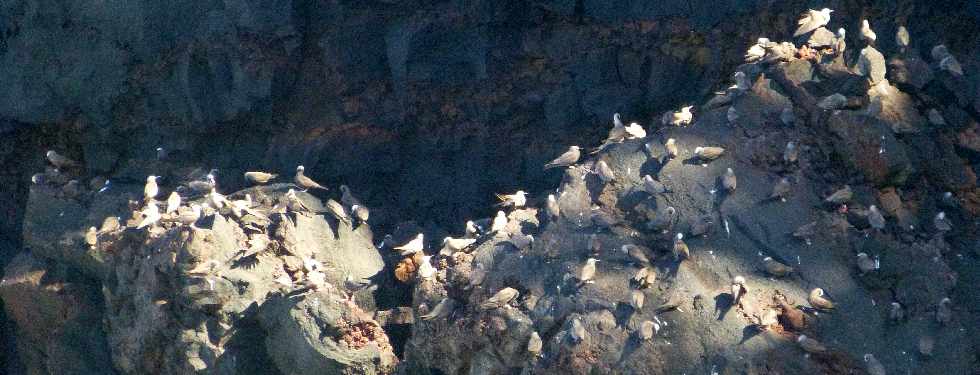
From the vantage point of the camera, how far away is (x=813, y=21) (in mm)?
10969

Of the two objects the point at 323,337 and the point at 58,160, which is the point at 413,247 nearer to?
the point at 323,337

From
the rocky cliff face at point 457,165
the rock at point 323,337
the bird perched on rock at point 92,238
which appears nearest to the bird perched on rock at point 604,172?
the rocky cliff face at point 457,165

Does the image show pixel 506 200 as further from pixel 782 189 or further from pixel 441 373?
pixel 782 189

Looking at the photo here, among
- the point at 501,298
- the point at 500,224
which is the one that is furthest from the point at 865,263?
the point at 500,224

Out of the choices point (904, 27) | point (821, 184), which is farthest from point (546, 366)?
point (904, 27)

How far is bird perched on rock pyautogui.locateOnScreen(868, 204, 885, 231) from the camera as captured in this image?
9617mm

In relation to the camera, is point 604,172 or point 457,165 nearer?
point 604,172

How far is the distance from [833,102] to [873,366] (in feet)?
11.0

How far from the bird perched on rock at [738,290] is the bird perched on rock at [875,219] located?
69.3 inches

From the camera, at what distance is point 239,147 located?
1416 cm

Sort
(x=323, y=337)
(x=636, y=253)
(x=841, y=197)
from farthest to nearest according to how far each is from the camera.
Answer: (x=323, y=337) < (x=841, y=197) < (x=636, y=253)

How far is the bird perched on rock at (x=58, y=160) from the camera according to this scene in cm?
1377

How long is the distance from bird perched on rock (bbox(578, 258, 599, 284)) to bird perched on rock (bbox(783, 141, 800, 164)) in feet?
8.65

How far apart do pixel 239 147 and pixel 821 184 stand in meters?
8.64
